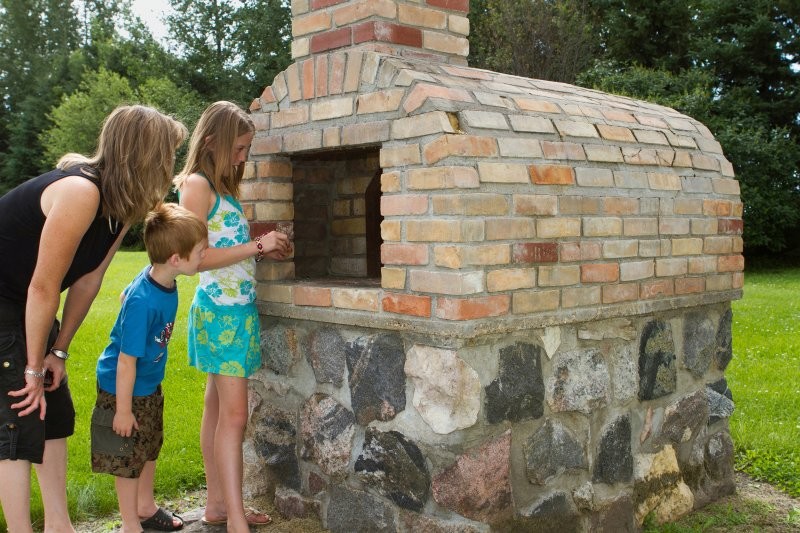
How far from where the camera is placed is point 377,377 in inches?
113

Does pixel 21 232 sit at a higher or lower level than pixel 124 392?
higher

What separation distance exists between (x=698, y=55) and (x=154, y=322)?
56.4 ft

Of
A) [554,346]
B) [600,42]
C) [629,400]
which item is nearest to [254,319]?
[554,346]

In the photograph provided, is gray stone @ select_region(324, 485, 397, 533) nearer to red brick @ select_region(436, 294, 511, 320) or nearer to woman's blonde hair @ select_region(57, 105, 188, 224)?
red brick @ select_region(436, 294, 511, 320)

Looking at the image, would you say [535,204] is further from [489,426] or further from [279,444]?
[279,444]

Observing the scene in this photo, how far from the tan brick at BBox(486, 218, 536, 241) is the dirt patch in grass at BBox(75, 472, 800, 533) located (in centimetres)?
150

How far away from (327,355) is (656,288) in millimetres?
1514

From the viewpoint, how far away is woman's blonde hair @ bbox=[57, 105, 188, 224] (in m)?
2.59

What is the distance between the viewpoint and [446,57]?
3.33 metres

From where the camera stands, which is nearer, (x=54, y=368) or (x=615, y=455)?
(x=54, y=368)

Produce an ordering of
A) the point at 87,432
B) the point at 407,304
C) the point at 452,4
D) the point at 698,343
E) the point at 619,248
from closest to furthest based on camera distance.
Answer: the point at 407,304
the point at 619,248
the point at 452,4
the point at 698,343
the point at 87,432

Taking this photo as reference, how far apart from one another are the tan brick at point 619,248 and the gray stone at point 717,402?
3.46 feet

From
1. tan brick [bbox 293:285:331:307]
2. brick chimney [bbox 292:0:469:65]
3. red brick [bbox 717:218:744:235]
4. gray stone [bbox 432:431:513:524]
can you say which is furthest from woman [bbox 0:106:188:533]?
red brick [bbox 717:218:744:235]

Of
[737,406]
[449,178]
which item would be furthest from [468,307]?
[737,406]
